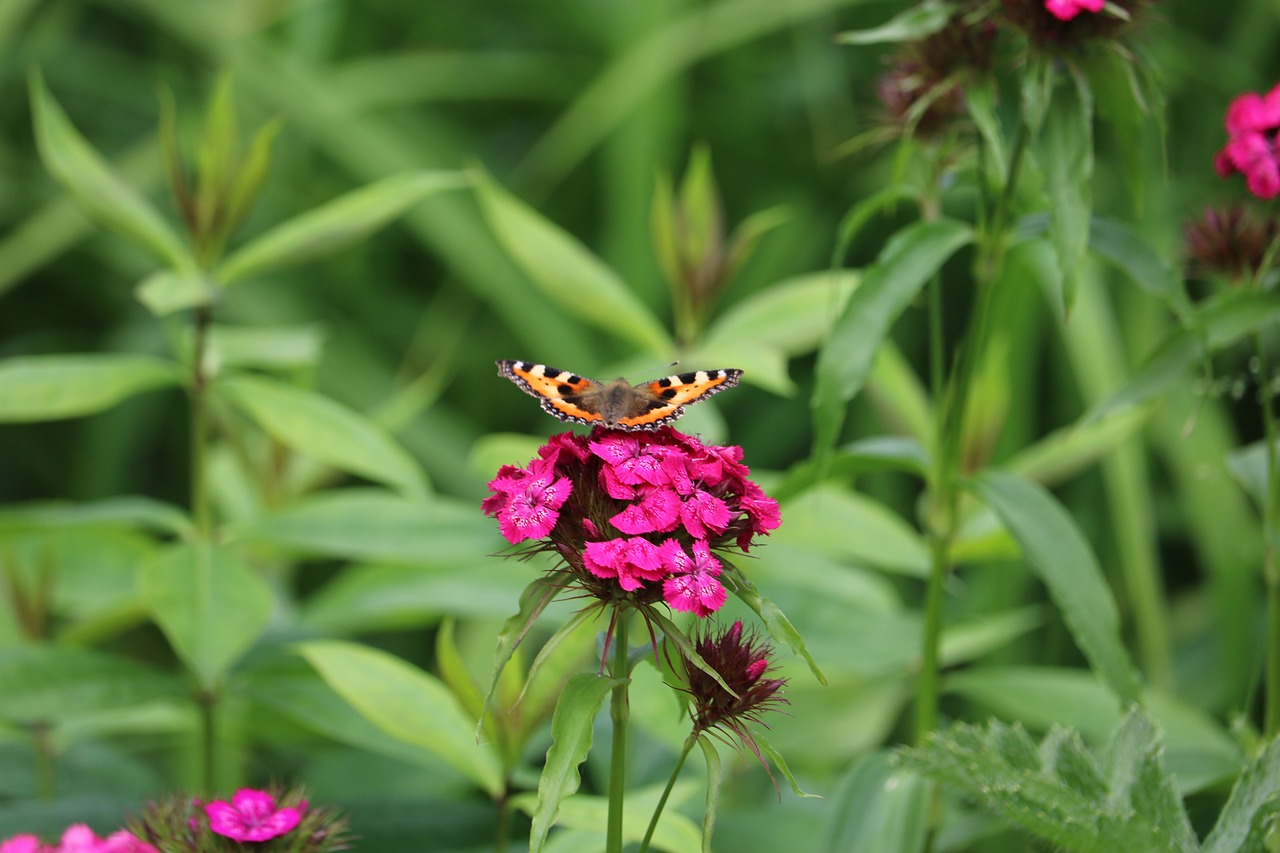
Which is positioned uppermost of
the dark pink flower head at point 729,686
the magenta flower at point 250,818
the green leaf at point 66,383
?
the green leaf at point 66,383

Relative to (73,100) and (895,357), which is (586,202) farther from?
(895,357)

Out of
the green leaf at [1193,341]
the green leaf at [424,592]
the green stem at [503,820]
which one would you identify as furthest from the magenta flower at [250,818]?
the green leaf at [1193,341]

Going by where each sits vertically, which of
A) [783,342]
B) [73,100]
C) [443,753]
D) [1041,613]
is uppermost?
[73,100]

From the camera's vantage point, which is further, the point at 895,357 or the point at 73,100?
the point at 73,100

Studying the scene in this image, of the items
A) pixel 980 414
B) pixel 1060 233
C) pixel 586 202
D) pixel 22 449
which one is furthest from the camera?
pixel 586 202

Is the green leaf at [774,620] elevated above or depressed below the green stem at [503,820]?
above

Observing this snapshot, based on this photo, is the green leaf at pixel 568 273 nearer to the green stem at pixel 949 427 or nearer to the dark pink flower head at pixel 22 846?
the green stem at pixel 949 427

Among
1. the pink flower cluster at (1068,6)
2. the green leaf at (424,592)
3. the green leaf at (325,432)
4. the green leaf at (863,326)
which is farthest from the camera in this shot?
the green leaf at (424,592)

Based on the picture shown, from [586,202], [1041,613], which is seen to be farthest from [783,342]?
[586,202]
